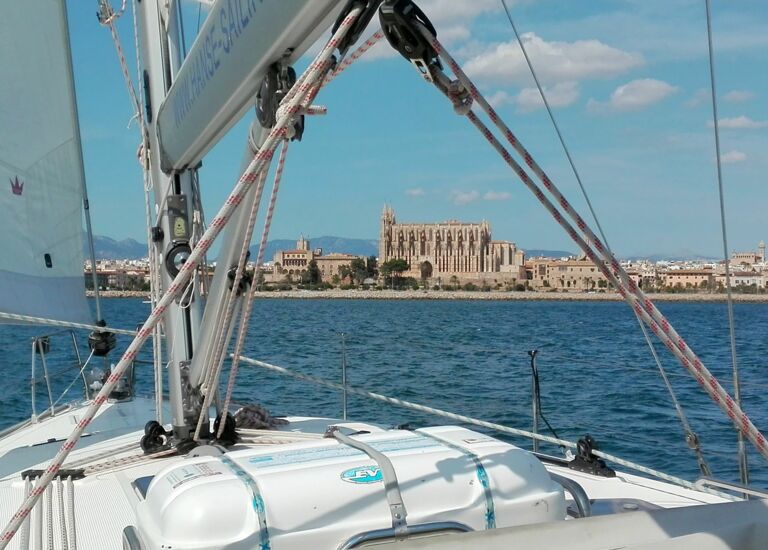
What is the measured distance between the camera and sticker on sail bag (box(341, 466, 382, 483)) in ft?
6.97

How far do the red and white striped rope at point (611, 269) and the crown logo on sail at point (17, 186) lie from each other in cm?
407

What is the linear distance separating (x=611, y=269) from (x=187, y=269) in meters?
1.11

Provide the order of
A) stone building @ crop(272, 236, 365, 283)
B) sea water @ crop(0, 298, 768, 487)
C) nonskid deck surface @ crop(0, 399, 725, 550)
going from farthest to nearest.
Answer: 1. stone building @ crop(272, 236, 365, 283)
2. sea water @ crop(0, 298, 768, 487)
3. nonskid deck surface @ crop(0, 399, 725, 550)

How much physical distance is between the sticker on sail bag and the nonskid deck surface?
0.78 ft

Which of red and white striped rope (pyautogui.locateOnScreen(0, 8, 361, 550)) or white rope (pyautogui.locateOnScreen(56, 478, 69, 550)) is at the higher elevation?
red and white striped rope (pyautogui.locateOnScreen(0, 8, 361, 550))

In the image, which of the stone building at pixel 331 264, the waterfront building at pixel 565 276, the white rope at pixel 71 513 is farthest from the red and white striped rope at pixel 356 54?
the stone building at pixel 331 264

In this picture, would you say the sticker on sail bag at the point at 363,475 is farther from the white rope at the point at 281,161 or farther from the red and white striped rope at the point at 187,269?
the white rope at the point at 281,161

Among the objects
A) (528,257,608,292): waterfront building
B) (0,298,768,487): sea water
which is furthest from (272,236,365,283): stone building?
(0,298,768,487): sea water

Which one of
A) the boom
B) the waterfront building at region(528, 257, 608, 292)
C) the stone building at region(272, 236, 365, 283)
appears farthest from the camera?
the stone building at region(272, 236, 365, 283)

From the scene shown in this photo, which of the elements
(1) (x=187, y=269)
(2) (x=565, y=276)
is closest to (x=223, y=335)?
(1) (x=187, y=269)

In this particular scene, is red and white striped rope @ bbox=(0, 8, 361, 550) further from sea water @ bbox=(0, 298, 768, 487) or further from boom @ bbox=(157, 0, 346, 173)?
sea water @ bbox=(0, 298, 768, 487)

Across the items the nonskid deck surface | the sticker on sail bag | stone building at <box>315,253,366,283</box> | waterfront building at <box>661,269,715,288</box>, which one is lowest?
waterfront building at <box>661,269,715,288</box>

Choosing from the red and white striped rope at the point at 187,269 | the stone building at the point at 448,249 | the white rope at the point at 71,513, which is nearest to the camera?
the red and white striped rope at the point at 187,269

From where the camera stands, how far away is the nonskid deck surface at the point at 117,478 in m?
2.95
